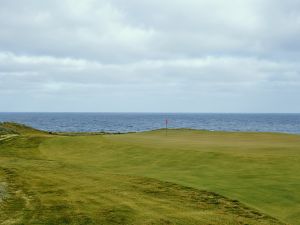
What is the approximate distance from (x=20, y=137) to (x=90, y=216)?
95.1 feet

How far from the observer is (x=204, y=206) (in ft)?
46.6

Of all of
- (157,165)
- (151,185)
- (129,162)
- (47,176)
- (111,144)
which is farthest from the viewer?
(111,144)

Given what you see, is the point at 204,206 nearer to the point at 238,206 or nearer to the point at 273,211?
the point at 238,206

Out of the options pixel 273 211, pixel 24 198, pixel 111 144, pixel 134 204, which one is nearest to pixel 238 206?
pixel 273 211

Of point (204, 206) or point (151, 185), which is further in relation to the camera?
point (151, 185)

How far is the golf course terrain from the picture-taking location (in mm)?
12953

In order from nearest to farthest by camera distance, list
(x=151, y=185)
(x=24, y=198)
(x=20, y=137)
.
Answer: (x=24, y=198), (x=151, y=185), (x=20, y=137)

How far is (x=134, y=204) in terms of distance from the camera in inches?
561

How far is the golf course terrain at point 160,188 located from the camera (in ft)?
42.5

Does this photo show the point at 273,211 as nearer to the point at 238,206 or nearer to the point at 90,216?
the point at 238,206

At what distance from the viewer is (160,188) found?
55.8 feet

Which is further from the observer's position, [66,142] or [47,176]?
[66,142]

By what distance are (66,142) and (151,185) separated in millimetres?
20867

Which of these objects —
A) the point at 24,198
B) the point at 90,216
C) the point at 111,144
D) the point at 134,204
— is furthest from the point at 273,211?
the point at 111,144
